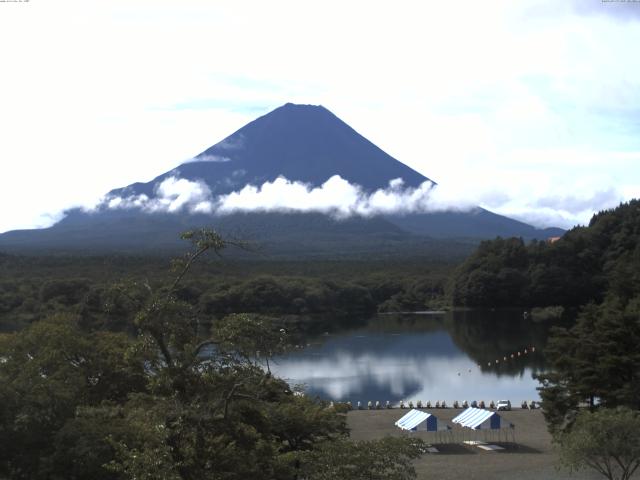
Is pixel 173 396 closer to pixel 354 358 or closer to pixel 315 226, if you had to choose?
pixel 354 358

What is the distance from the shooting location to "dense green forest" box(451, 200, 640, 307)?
2053 inches

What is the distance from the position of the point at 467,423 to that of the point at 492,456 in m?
1.44

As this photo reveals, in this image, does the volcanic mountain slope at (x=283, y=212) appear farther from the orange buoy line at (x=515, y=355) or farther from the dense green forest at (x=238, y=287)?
the orange buoy line at (x=515, y=355)

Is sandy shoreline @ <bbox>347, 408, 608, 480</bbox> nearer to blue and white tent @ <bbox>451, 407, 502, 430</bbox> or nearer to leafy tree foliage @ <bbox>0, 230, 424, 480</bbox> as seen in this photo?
blue and white tent @ <bbox>451, 407, 502, 430</bbox>

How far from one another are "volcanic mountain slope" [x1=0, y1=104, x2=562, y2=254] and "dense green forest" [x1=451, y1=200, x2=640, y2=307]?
1519 inches

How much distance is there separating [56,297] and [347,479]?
36.9 m

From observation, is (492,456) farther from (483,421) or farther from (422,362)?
(422,362)

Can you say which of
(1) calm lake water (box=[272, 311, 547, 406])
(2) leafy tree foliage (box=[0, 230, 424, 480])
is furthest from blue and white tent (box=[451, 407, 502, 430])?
(2) leafy tree foliage (box=[0, 230, 424, 480])

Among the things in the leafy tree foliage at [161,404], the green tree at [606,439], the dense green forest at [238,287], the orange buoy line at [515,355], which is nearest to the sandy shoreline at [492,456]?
the green tree at [606,439]

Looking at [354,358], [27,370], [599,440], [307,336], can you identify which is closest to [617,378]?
[599,440]

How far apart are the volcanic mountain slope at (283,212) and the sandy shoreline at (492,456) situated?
7289 cm

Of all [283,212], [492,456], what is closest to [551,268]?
[492,456]

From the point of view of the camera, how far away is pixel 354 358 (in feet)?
110

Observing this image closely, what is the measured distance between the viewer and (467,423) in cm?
1798
